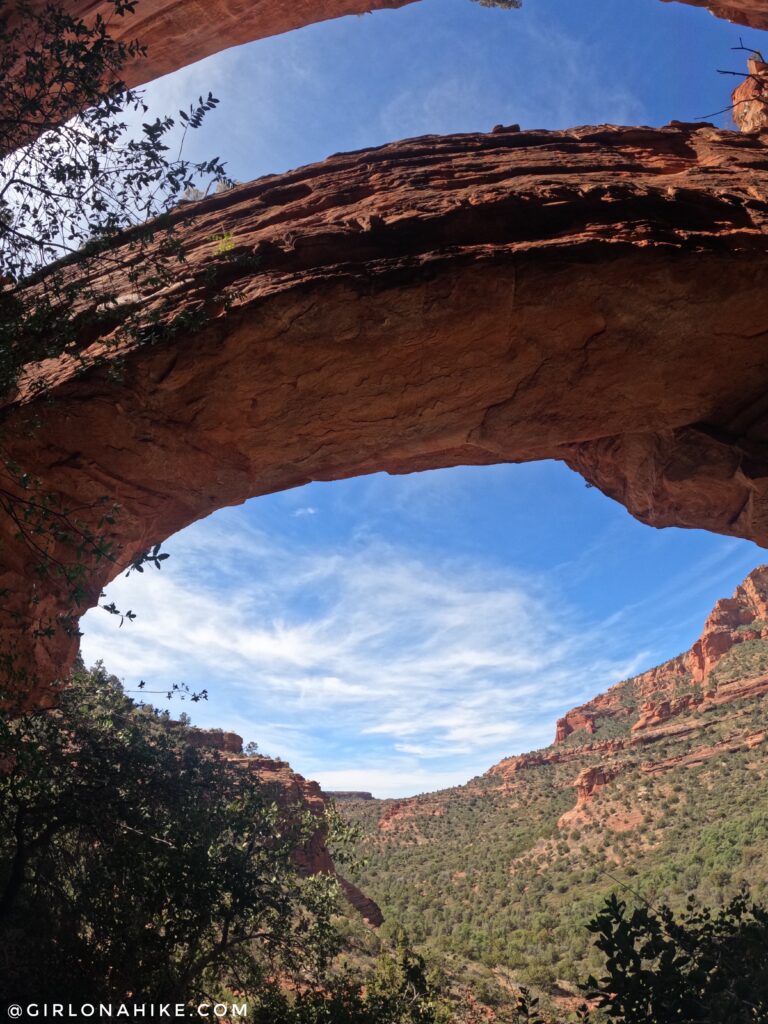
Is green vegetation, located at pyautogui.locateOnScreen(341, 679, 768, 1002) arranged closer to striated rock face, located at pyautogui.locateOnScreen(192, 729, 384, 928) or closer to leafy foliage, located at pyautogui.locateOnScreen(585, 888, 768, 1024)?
striated rock face, located at pyautogui.locateOnScreen(192, 729, 384, 928)

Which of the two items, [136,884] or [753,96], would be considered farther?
[753,96]

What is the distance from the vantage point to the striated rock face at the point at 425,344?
25.4 feet

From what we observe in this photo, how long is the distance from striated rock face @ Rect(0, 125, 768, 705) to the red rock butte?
0.03 meters

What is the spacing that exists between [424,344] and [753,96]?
30.5ft

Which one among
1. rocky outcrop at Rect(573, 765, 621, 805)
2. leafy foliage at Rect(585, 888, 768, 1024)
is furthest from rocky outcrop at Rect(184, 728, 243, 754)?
leafy foliage at Rect(585, 888, 768, 1024)

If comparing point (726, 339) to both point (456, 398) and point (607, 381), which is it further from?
point (456, 398)

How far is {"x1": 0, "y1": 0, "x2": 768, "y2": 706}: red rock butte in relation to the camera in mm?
7727

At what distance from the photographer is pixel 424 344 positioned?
8164mm

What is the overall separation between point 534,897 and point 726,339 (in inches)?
1574

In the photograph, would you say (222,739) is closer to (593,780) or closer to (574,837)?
(574,837)

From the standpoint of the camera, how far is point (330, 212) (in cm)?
878

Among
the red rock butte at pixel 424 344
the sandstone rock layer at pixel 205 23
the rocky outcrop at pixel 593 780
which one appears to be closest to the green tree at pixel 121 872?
the red rock butte at pixel 424 344

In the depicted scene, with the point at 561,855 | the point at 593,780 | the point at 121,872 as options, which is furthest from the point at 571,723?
the point at 121,872

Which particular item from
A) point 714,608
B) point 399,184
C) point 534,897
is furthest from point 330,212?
point 714,608
